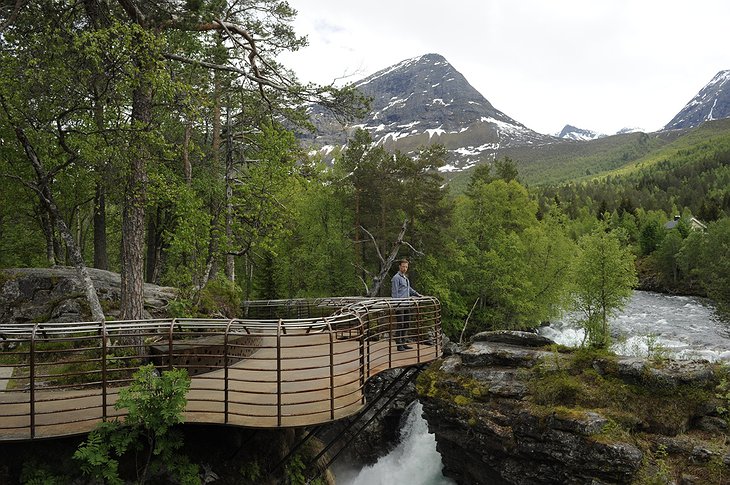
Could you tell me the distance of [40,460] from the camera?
20.5 ft

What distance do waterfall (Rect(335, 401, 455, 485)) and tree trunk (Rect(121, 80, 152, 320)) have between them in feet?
A: 35.0

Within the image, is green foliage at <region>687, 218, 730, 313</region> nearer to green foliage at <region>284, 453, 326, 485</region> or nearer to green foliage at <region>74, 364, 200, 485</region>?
green foliage at <region>284, 453, 326, 485</region>

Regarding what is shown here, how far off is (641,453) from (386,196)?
18.3m

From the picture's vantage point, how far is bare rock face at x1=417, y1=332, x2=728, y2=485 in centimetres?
1201

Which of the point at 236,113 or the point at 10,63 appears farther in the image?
the point at 236,113

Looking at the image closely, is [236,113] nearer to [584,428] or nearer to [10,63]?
[10,63]

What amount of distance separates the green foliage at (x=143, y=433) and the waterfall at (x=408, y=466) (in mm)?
11593

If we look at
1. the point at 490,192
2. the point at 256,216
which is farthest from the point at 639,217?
the point at 256,216

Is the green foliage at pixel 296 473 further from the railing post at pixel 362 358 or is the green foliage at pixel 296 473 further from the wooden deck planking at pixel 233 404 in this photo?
the railing post at pixel 362 358

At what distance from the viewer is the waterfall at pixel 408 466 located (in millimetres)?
16531

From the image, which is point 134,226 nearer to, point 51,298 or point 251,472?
point 51,298

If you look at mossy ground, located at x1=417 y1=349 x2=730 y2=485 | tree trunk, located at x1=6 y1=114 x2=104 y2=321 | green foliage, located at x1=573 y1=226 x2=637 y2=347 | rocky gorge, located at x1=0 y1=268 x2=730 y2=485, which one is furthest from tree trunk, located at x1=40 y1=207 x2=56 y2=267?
green foliage, located at x1=573 y1=226 x2=637 y2=347

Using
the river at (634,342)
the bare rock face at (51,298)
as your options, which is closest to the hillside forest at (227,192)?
the bare rock face at (51,298)

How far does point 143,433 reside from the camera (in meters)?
6.37
